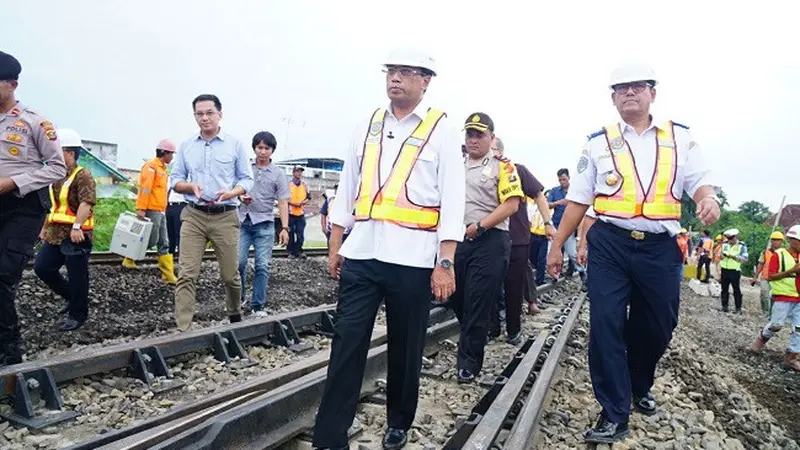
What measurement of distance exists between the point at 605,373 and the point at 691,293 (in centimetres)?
2021

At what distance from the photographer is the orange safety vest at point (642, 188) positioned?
3.85m

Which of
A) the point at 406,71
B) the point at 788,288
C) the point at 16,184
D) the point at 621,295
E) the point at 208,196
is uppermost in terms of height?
the point at 406,71

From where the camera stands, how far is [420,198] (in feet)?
10.9

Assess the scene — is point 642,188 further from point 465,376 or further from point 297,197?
point 297,197

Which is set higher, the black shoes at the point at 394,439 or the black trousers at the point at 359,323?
the black trousers at the point at 359,323

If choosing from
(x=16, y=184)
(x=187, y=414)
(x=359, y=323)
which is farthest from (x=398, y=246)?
(x=16, y=184)

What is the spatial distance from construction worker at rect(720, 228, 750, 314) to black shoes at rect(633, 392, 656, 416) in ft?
45.4

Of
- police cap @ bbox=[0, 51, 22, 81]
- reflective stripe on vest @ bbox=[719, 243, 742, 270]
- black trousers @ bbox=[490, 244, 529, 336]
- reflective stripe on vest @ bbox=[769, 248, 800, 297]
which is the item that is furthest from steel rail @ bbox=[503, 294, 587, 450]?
reflective stripe on vest @ bbox=[719, 243, 742, 270]

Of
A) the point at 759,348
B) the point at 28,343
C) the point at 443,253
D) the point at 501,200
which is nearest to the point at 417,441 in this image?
the point at 443,253

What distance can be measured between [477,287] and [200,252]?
2.69 m

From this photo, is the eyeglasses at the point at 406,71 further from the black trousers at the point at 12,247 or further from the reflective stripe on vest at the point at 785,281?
the reflective stripe on vest at the point at 785,281

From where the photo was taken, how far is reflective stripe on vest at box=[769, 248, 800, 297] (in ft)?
34.4

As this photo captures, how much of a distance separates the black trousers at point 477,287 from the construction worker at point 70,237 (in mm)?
3803

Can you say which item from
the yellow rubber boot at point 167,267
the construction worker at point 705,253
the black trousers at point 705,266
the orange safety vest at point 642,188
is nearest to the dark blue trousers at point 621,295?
the orange safety vest at point 642,188
